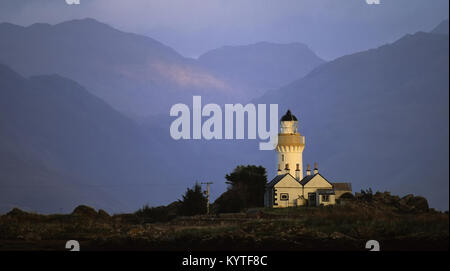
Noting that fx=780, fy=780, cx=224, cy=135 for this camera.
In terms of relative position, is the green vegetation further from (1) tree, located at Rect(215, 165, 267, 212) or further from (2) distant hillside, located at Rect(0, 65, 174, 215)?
(2) distant hillside, located at Rect(0, 65, 174, 215)

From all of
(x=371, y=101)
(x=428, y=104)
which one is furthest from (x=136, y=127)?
(x=428, y=104)

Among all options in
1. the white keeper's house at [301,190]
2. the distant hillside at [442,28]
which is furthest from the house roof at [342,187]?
the distant hillside at [442,28]

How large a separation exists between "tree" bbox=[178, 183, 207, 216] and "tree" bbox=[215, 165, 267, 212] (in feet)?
5.79

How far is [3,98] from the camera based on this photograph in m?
121

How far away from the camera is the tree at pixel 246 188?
6066cm

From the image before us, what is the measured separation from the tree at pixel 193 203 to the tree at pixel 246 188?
1.77m

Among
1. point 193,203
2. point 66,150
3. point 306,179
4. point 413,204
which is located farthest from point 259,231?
point 66,150

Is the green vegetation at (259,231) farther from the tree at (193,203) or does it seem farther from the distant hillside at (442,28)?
the distant hillside at (442,28)

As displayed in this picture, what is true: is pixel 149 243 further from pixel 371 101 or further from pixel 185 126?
pixel 371 101

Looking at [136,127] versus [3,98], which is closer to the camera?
[3,98]

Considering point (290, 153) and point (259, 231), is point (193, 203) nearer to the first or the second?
point (290, 153)

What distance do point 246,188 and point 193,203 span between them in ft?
20.5
